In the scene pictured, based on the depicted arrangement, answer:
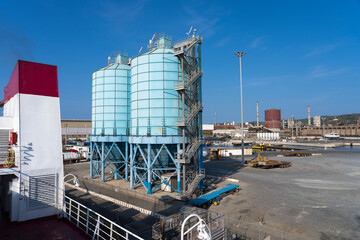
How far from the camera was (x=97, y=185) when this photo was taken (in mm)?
27984

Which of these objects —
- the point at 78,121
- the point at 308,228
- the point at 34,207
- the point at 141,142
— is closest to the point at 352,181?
the point at 308,228

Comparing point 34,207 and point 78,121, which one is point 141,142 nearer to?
point 34,207

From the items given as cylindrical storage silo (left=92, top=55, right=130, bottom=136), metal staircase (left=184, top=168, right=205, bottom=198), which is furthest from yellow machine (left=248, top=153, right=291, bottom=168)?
cylindrical storage silo (left=92, top=55, right=130, bottom=136)

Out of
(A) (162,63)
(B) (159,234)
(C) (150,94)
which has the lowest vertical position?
(B) (159,234)

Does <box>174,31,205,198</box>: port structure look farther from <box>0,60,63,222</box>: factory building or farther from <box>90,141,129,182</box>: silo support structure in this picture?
<box>0,60,63,222</box>: factory building

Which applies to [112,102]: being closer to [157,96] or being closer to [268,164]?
[157,96]

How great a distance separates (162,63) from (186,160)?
33.1 feet

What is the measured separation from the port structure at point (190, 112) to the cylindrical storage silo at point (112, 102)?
336 inches

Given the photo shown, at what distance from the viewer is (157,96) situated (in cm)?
2305

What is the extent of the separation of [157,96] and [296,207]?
633 inches

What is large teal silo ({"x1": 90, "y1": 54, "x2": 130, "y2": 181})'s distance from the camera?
2841 cm

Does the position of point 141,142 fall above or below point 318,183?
above

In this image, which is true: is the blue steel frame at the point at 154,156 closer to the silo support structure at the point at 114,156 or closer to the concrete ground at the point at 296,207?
the silo support structure at the point at 114,156

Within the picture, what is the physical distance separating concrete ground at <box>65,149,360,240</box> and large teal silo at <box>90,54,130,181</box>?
385 cm
